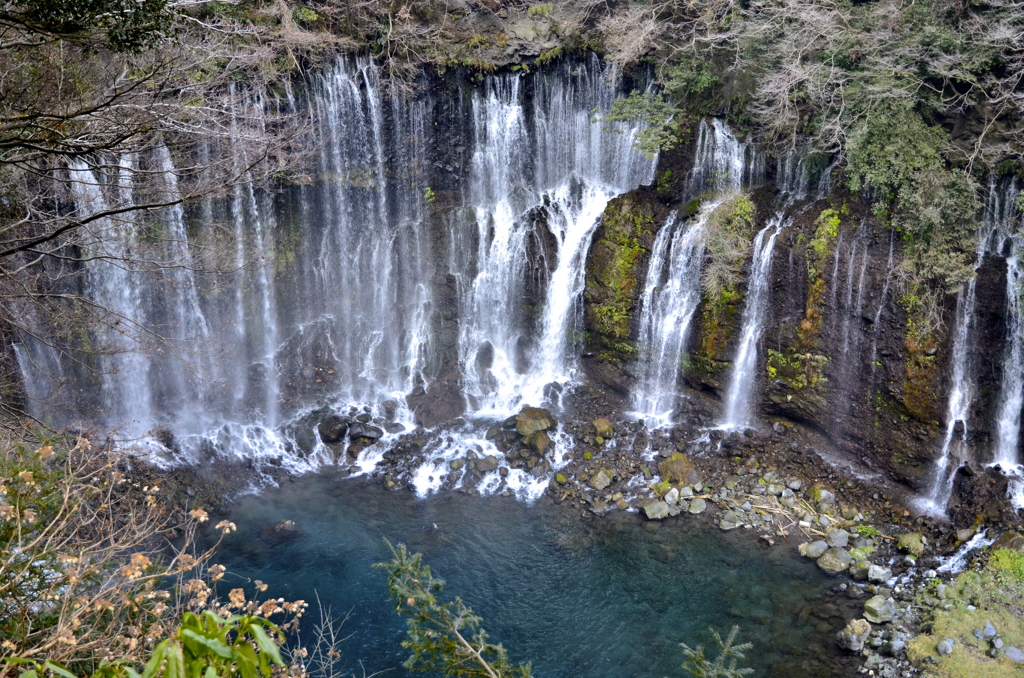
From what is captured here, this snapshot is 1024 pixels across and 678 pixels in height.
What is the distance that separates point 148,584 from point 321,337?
14229 millimetres

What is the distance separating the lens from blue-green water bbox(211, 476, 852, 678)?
10.2 m

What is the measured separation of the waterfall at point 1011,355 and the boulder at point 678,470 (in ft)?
17.7

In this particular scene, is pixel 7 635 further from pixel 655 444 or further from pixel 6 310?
pixel 655 444

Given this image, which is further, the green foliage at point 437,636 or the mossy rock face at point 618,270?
the mossy rock face at point 618,270

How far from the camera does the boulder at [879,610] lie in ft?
33.5

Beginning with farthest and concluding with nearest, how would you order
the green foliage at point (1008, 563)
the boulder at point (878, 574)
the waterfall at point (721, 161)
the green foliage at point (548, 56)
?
the green foliage at point (548, 56), the waterfall at point (721, 161), the boulder at point (878, 574), the green foliage at point (1008, 563)

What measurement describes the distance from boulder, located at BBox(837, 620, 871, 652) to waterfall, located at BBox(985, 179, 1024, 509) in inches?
157

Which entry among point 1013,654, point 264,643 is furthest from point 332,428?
point 264,643

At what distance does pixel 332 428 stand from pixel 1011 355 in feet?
46.1

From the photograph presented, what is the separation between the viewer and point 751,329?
14875 millimetres

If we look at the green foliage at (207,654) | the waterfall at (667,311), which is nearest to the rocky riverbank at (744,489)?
the waterfall at (667,311)

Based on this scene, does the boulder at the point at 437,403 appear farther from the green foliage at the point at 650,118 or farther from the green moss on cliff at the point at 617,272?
the green foliage at the point at 650,118

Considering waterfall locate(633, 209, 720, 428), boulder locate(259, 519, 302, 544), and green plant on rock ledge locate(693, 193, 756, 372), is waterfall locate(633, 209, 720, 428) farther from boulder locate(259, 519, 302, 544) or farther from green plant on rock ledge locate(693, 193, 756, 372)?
boulder locate(259, 519, 302, 544)

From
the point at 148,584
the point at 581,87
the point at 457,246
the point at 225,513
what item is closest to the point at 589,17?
the point at 581,87
